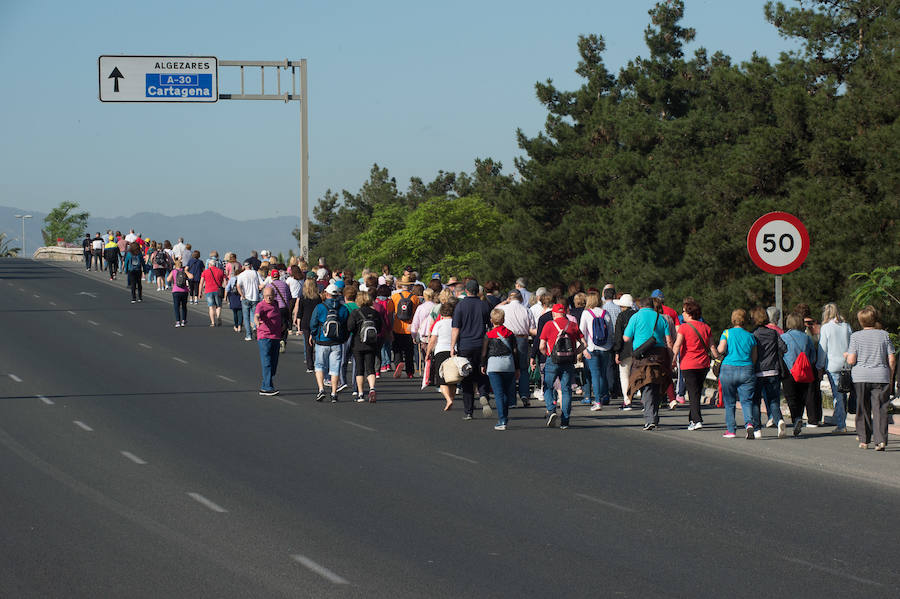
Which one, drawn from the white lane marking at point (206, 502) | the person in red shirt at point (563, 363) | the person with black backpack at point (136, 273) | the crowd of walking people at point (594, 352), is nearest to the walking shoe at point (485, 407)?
the crowd of walking people at point (594, 352)

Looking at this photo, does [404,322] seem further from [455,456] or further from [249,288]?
[455,456]

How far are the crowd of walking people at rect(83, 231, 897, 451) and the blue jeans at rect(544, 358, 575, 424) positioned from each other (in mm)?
18

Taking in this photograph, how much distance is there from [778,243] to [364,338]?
6.22 m

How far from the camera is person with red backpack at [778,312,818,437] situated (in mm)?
15367

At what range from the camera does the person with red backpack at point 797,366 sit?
15367mm

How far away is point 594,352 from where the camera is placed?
1777 centimetres

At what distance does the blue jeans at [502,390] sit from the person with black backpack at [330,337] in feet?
10.9

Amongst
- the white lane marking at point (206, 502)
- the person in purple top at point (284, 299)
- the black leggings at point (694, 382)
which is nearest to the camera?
the white lane marking at point (206, 502)

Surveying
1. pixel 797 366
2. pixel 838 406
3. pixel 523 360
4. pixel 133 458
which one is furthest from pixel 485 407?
pixel 133 458

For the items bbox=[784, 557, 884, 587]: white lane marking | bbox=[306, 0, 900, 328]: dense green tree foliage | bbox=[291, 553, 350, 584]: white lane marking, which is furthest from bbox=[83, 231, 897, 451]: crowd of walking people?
bbox=[306, 0, 900, 328]: dense green tree foliage

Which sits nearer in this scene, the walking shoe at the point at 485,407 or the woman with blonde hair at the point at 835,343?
the woman with blonde hair at the point at 835,343

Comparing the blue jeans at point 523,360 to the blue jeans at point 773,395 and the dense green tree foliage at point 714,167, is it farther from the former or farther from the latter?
the dense green tree foliage at point 714,167

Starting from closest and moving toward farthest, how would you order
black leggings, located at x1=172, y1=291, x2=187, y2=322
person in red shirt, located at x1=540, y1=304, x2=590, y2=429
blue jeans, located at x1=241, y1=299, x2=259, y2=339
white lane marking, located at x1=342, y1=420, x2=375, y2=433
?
white lane marking, located at x1=342, y1=420, x2=375, y2=433
person in red shirt, located at x1=540, y1=304, x2=590, y2=429
blue jeans, located at x1=241, y1=299, x2=259, y2=339
black leggings, located at x1=172, y1=291, x2=187, y2=322

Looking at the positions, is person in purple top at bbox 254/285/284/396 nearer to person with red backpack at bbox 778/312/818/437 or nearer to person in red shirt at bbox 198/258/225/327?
person with red backpack at bbox 778/312/818/437
